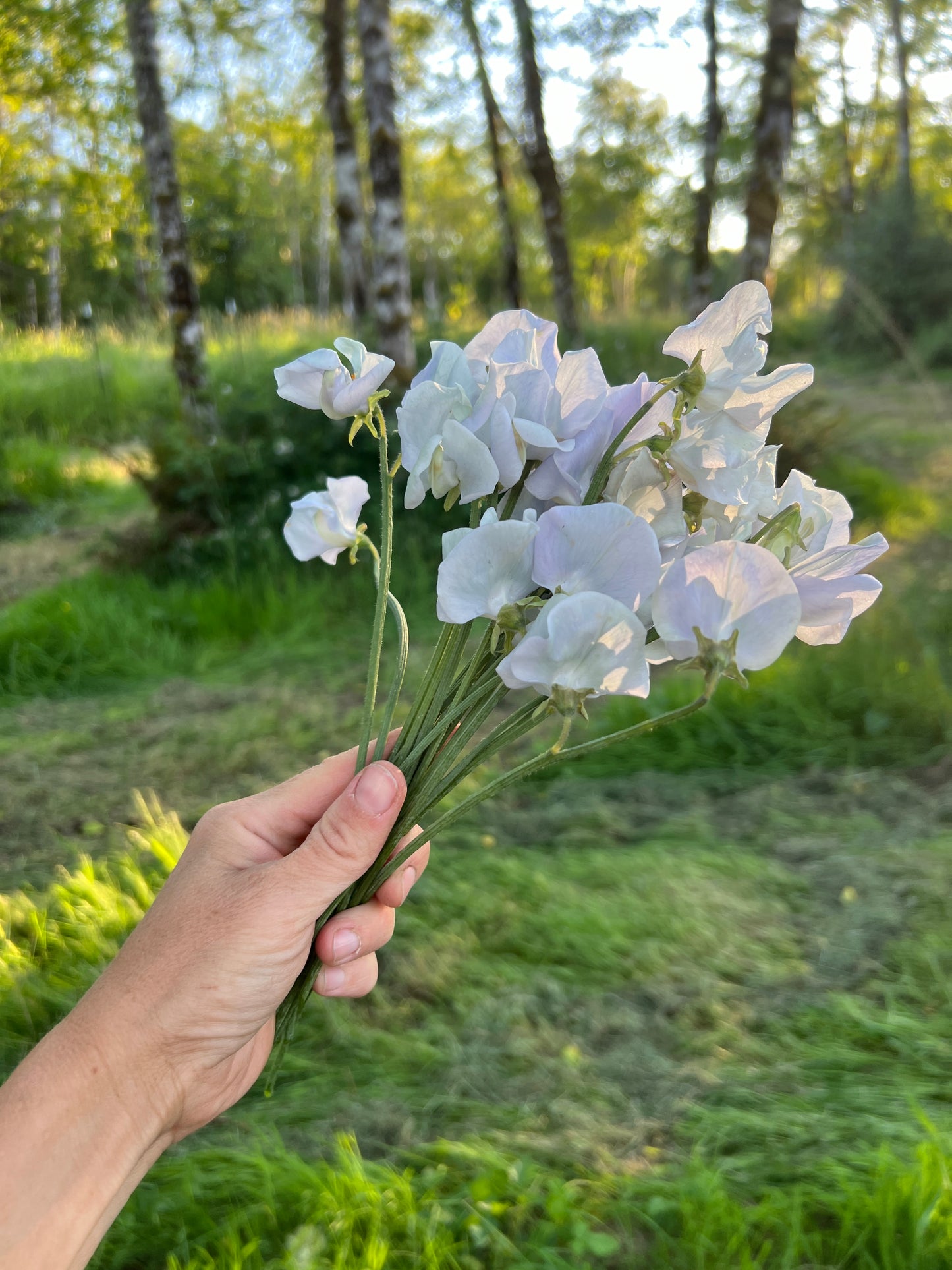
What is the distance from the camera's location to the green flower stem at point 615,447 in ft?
2.12

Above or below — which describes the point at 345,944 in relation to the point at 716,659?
below

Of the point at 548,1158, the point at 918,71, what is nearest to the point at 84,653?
the point at 548,1158

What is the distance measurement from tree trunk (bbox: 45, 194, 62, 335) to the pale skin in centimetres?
1523

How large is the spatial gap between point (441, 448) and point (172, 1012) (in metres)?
0.66

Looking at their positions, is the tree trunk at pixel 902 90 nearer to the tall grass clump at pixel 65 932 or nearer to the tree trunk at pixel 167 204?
the tree trunk at pixel 167 204

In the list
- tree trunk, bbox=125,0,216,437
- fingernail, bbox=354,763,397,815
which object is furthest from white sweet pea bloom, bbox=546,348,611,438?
tree trunk, bbox=125,0,216,437

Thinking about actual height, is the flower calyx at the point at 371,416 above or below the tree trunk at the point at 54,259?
below

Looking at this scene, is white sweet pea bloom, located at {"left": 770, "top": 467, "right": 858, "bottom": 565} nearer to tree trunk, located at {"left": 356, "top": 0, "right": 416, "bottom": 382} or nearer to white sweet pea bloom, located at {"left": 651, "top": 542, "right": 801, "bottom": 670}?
white sweet pea bloom, located at {"left": 651, "top": 542, "right": 801, "bottom": 670}

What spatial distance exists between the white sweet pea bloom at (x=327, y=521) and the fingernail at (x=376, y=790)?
21 cm

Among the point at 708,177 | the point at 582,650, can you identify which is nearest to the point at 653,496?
the point at 582,650

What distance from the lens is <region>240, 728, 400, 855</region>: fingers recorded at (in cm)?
112

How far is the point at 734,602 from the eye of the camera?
1.98 feet

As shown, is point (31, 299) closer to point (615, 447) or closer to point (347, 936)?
point (347, 936)

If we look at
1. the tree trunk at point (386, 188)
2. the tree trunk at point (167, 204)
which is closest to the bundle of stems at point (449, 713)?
the tree trunk at point (386, 188)
